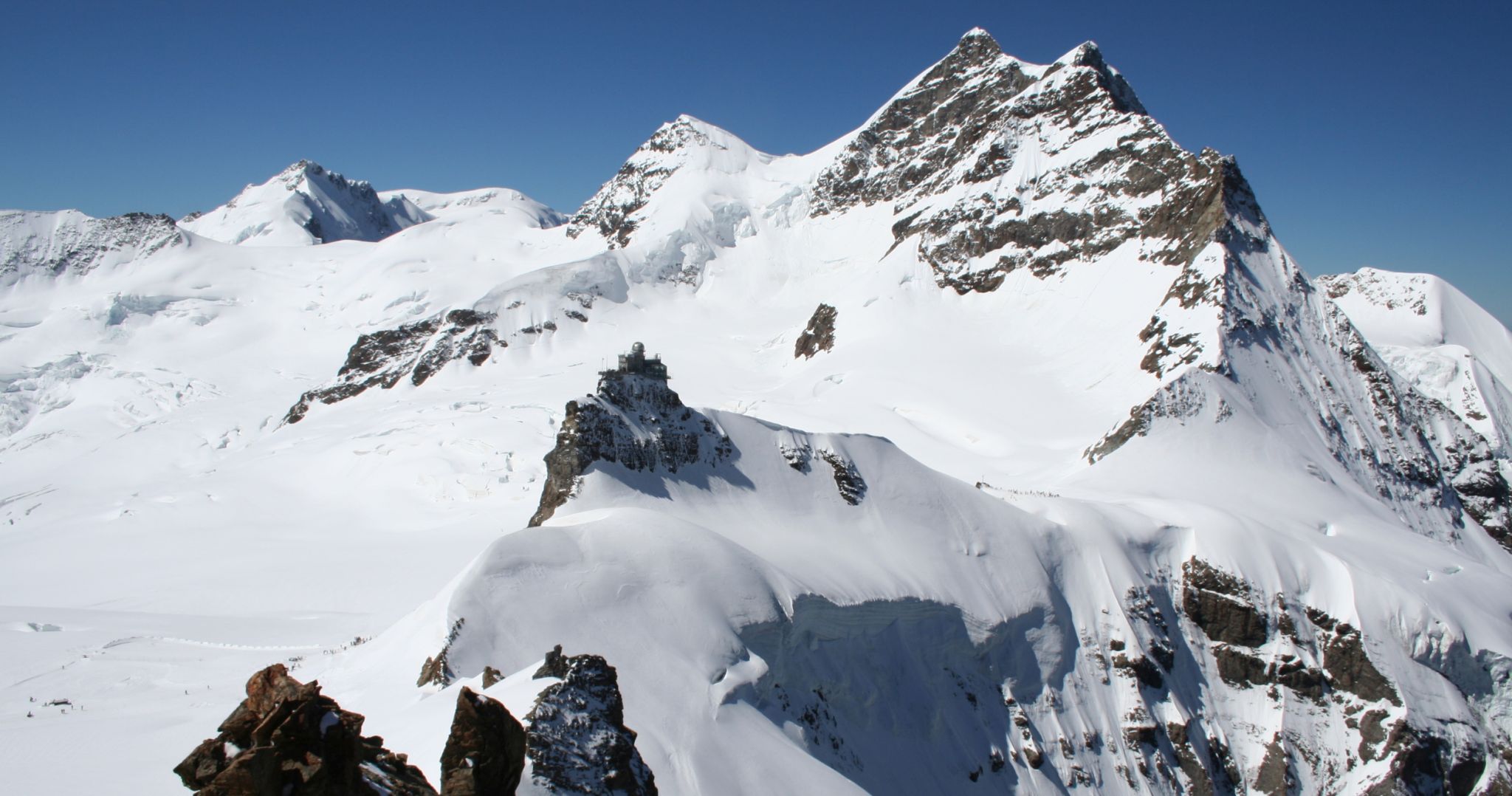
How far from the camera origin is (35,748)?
15.2 m

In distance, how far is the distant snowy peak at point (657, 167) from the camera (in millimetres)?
107438

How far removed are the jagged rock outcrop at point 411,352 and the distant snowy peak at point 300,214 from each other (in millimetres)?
59119

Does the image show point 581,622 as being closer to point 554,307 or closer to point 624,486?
point 624,486

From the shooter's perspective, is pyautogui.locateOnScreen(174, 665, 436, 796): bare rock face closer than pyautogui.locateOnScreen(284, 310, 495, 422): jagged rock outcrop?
Yes

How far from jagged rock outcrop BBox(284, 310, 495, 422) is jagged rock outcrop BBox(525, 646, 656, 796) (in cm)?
6542

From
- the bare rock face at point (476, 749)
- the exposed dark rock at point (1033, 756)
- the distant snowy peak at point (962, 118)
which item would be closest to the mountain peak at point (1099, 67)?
the distant snowy peak at point (962, 118)

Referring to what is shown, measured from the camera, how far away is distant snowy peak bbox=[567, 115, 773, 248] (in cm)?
10744

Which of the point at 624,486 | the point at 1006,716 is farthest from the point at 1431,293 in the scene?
the point at 624,486

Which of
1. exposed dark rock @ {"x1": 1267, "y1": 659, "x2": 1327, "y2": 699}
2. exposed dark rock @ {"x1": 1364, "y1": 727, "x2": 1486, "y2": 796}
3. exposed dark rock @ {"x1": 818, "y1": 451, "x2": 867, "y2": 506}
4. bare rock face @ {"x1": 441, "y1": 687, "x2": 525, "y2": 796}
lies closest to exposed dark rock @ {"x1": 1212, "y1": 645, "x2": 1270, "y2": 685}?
exposed dark rock @ {"x1": 1267, "y1": 659, "x2": 1327, "y2": 699}

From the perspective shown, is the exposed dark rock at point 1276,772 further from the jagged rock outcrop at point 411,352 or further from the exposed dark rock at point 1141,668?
the jagged rock outcrop at point 411,352

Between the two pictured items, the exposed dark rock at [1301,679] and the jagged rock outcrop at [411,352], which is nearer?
the exposed dark rock at [1301,679]

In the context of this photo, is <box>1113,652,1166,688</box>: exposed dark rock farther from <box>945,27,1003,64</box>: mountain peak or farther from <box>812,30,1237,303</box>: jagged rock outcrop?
<box>945,27,1003,64</box>: mountain peak

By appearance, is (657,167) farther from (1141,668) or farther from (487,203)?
(1141,668)

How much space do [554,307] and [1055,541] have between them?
6014 cm
